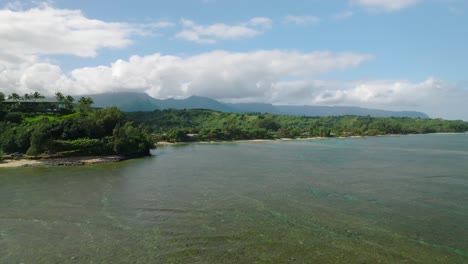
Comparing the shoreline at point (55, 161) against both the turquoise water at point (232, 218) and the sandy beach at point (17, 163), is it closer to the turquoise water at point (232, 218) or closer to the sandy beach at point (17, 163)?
the sandy beach at point (17, 163)

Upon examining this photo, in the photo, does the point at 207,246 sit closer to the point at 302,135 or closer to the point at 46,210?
the point at 46,210

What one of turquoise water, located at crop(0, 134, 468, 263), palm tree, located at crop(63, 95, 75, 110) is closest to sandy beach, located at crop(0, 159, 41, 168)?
turquoise water, located at crop(0, 134, 468, 263)

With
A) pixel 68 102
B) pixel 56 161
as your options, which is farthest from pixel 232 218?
pixel 68 102

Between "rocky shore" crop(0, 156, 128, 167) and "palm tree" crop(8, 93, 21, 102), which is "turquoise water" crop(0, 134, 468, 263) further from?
"palm tree" crop(8, 93, 21, 102)

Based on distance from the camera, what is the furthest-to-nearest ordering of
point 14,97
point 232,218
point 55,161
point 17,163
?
1. point 14,97
2. point 55,161
3. point 17,163
4. point 232,218

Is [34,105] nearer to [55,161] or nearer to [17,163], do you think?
[17,163]

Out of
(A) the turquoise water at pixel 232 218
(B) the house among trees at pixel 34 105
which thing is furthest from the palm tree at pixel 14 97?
(A) the turquoise water at pixel 232 218
